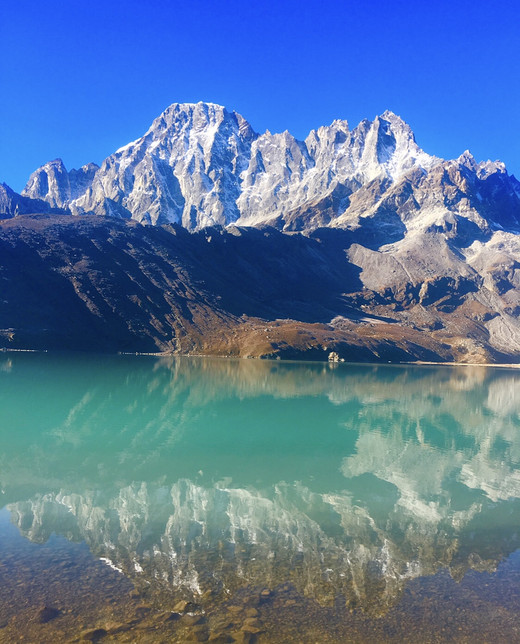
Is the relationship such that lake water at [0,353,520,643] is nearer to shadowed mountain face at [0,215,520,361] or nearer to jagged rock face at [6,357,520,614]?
jagged rock face at [6,357,520,614]

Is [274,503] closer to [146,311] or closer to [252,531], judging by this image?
[252,531]

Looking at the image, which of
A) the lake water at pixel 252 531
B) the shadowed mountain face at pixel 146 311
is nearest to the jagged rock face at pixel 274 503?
the lake water at pixel 252 531

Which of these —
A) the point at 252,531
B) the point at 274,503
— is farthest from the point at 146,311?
the point at 252,531

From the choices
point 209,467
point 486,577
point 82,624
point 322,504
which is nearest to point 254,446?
point 209,467

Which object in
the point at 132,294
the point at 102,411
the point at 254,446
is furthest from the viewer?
the point at 132,294

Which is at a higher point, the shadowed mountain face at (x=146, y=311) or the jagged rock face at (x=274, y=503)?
the shadowed mountain face at (x=146, y=311)

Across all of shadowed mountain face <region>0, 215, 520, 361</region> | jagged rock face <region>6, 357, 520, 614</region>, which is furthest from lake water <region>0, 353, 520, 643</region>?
shadowed mountain face <region>0, 215, 520, 361</region>

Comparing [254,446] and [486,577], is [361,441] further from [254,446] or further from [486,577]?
[486,577]

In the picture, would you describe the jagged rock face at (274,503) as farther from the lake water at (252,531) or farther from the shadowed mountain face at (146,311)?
the shadowed mountain face at (146,311)
